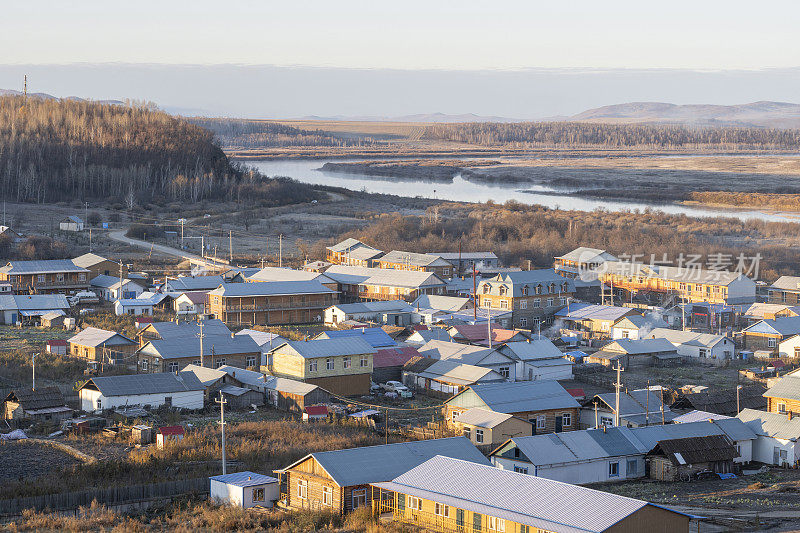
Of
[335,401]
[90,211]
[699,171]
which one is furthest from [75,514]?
[699,171]

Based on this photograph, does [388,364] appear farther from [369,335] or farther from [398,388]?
[369,335]

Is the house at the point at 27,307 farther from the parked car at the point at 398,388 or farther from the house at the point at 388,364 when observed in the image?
the parked car at the point at 398,388

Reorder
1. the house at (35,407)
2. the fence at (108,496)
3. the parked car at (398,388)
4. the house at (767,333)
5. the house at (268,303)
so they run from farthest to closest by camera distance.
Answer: the house at (268,303) → the house at (767,333) → the parked car at (398,388) → the house at (35,407) → the fence at (108,496)

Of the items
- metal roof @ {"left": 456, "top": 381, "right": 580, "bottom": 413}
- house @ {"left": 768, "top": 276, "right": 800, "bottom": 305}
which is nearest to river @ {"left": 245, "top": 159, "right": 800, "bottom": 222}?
house @ {"left": 768, "top": 276, "right": 800, "bottom": 305}

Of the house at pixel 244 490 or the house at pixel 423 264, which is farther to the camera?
the house at pixel 423 264

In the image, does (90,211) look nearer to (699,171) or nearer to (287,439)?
(287,439)

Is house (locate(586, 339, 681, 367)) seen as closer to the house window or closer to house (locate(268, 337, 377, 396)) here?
house (locate(268, 337, 377, 396))

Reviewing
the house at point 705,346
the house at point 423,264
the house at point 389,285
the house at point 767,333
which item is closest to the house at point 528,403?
the house at point 705,346
